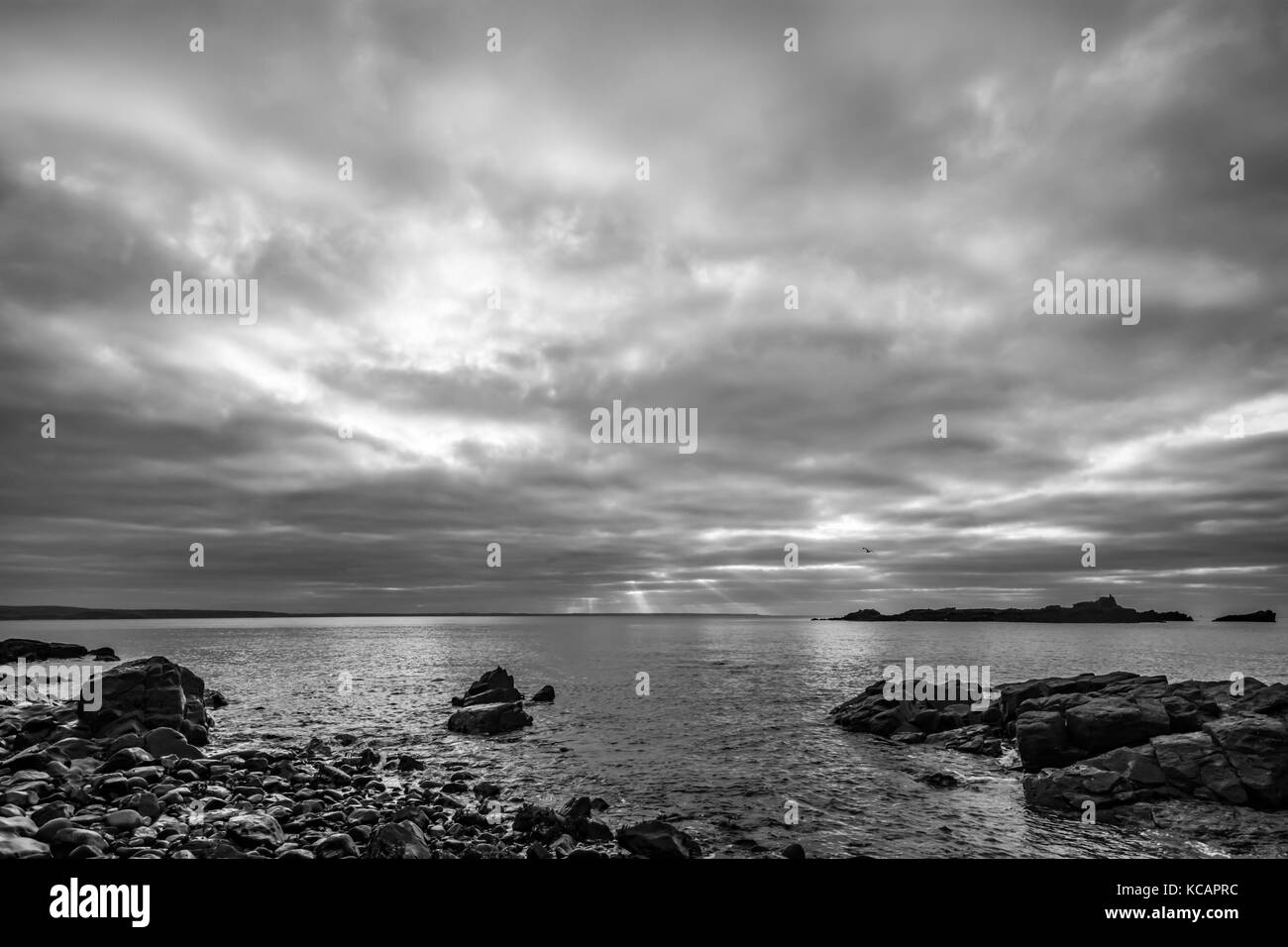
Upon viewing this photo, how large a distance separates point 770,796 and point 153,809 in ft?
74.3

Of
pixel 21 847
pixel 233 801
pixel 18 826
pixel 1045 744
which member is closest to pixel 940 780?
pixel 1045 744

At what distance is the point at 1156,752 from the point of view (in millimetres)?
25562

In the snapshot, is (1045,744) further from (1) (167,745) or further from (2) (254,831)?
(1) (167,745)

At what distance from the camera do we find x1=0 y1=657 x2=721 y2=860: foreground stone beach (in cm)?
1722

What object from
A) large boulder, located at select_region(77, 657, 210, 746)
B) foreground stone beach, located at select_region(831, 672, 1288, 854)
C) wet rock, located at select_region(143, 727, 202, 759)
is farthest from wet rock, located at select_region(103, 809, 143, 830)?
foreground stone beach, located at select_region(831, 672, 1288, 854)

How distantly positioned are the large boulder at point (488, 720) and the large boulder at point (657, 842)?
22497mm

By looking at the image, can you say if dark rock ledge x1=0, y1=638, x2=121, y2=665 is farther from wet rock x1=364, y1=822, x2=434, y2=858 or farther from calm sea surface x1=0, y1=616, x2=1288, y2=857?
wet rock x1=364, y1=822, x2=434, y2=858

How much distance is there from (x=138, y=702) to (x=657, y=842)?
30316 mm

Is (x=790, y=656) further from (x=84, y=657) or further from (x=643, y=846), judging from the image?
(x=84, y=657)

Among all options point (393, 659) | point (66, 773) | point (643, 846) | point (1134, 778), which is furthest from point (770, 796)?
point (393, 659)

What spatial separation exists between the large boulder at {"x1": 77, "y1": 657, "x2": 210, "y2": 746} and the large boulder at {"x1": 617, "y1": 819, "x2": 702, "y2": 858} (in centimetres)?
2628

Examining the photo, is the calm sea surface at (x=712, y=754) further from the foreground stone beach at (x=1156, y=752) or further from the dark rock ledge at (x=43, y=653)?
the dark rock ledge at (x=43, y=653)

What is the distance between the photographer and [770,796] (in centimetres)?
2612
